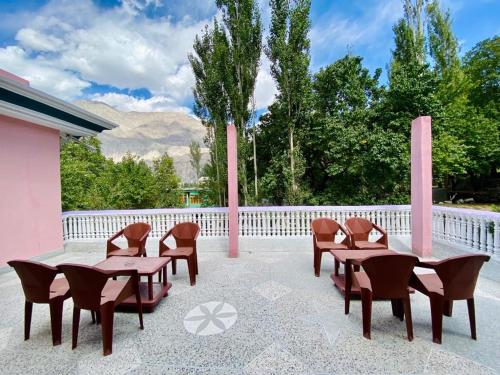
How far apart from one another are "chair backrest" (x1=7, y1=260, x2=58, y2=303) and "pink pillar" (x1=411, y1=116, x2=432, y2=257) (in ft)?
17.8

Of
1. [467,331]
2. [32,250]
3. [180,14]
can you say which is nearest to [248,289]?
[467,331]

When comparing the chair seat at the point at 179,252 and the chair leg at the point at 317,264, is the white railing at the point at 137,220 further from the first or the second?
the chair leg at the point at 317,264

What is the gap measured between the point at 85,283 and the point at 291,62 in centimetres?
812

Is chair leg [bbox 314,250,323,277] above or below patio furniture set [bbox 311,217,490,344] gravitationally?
below

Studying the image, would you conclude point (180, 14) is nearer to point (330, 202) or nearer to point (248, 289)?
point (330, 202)

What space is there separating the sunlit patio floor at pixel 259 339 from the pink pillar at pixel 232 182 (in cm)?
149

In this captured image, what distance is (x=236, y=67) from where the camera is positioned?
28.5 ft

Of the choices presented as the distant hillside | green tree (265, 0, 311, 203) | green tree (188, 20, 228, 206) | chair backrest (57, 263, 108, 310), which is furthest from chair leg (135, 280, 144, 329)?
the distant hillside

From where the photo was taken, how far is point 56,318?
220cm

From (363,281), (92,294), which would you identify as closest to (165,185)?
(92,294)

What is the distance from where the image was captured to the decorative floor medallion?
2.45m

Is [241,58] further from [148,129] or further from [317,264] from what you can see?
[148,129]

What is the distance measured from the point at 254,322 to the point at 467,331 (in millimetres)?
2078

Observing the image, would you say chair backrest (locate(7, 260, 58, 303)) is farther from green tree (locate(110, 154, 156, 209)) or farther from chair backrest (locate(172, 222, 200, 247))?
green tree (locate(110, 154, 156, 209))
